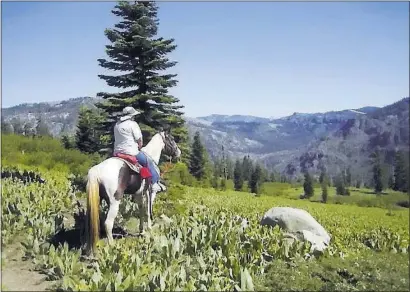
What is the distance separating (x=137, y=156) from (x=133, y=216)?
9.78 feet

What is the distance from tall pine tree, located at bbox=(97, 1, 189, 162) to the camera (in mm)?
16344

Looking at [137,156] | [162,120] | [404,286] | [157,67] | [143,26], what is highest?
[143,26]

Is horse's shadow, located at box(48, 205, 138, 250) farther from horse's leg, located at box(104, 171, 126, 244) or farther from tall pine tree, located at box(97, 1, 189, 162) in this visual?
tall pine tree, located at box(97, 1, 189, 162)

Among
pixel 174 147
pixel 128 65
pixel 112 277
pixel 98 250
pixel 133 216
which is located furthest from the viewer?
pixel 128 65

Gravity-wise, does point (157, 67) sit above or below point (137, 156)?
above

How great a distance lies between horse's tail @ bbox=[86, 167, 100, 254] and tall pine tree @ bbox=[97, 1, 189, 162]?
8619 mm

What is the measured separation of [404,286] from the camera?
6.80 m

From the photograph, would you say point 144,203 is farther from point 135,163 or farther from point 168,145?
point 168,145

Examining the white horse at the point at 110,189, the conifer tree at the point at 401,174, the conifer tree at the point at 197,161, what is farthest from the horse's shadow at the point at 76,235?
the conifer tree at the point at 197,161

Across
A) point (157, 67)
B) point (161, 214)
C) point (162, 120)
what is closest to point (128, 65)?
point (157, 67)

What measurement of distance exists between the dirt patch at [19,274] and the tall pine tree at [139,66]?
29.7 ft

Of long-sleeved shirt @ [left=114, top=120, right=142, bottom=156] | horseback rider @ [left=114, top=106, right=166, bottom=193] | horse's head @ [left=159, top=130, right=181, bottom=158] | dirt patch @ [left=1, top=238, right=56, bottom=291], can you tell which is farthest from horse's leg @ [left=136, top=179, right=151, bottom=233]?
dirt patch @ [left=1, top=238, right=56, bottom=291]

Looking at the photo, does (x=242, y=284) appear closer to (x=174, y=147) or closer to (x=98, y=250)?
(x=98, y=250)

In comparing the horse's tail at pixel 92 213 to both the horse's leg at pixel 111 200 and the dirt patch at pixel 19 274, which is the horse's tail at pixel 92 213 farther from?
the dirt patch at pixel 19 274
